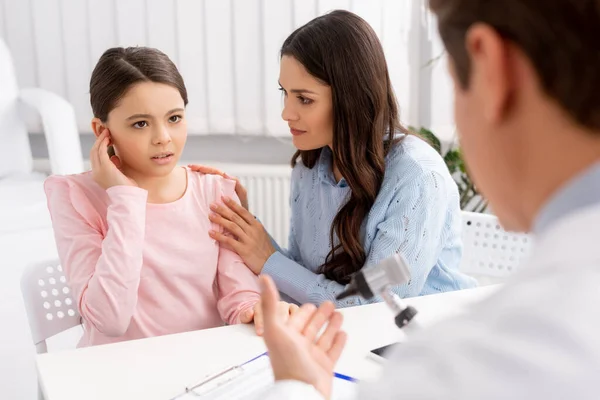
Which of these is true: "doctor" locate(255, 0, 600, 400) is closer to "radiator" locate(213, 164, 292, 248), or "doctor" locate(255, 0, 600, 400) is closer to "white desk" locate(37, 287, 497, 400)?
"white desk" locate(37, 287, 497, 400)

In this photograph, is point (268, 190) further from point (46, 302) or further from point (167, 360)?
point (167, 360)

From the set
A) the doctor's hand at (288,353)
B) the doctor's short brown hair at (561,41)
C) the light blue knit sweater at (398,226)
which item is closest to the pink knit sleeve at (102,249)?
the light blue knit sweater at (398,226)

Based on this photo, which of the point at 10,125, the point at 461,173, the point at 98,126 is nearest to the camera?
the point at 98,126

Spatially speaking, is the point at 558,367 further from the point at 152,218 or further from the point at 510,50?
the point at 152,218

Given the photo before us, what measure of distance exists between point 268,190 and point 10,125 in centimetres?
98

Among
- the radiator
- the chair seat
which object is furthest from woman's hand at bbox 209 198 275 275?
the radiator

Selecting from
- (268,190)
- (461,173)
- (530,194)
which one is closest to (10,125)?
(268,190)

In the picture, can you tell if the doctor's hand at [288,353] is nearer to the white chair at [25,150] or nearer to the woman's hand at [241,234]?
the woman's hand at [241,234]

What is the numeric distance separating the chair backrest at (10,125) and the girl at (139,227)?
4.16 ft

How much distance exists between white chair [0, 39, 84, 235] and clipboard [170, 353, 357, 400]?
1.39 metres

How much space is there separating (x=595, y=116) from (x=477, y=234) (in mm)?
1432

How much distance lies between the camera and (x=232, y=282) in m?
1.50

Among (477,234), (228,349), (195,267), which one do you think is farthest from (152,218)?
(477,234)

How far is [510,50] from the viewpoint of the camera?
1.58 ft
